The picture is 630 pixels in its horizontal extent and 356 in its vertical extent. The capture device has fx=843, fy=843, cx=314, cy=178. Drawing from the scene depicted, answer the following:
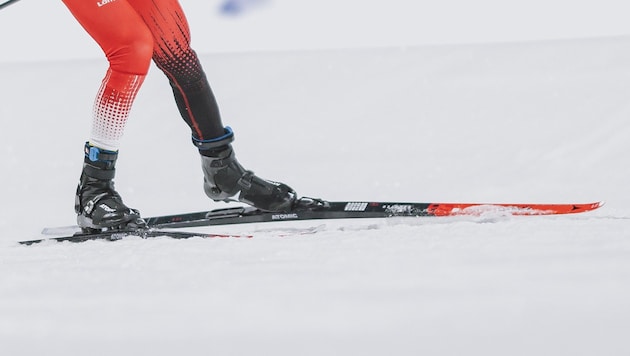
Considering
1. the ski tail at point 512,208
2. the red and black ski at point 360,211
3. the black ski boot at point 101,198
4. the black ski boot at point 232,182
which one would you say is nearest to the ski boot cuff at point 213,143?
the black ski boot at point 232,182

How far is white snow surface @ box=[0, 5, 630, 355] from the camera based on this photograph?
129cm

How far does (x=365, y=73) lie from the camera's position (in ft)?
16.0

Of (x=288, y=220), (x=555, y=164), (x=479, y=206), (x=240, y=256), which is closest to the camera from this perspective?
(x=240, y=256)

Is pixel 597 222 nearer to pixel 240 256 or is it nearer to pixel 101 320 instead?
pixel 240 256

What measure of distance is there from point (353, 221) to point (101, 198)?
2.47ft

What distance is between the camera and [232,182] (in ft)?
8.80

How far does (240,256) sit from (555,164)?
207cm

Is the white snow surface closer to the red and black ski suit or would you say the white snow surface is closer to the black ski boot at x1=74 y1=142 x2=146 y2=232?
the black ski boot at x1=74 y1=142 x2=146 y2=232

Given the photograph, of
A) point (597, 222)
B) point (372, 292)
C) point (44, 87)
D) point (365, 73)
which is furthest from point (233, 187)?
point (44, 87)

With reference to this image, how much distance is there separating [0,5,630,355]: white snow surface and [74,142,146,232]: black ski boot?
0.48 ft

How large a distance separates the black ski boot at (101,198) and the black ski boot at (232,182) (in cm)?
32

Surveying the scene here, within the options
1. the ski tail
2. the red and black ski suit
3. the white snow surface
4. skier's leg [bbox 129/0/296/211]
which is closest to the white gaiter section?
the red and black ski suit

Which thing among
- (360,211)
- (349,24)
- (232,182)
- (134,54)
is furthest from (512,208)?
(349,24)

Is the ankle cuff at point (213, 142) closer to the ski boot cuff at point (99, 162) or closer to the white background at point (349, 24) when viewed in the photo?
the ski boot cuff at point (99, 162)
